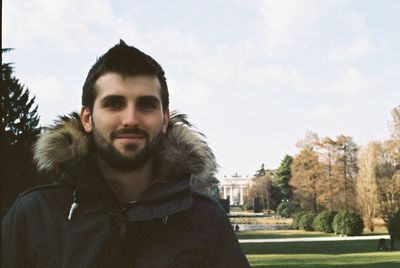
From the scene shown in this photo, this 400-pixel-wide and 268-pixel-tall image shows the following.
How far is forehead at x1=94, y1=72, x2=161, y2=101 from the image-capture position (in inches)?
89.9

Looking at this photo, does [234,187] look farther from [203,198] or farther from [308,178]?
[203,198]

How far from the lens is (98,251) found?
2.17 meters

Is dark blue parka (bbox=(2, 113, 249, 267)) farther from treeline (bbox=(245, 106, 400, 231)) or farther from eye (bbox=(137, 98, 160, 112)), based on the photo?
treeline (bbox=(245, 106, 400, 231))

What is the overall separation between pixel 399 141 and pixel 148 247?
48463 millimetres

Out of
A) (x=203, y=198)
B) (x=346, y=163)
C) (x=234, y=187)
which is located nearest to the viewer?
(x=203, y=198)

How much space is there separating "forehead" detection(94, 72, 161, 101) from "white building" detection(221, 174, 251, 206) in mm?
158356

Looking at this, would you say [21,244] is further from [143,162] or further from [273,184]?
[273,184]

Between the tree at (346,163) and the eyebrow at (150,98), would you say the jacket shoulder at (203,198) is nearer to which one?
the eyebrow at (150,98)

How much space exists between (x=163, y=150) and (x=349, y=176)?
198 ft

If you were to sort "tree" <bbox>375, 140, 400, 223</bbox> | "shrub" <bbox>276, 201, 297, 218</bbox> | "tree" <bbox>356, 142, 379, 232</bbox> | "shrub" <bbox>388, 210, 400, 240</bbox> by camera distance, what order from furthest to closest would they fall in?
"shrub" <bbox>276, 201, 297, 218</bbox> < "tree" <bbox>375, 140, 400, 223</bbox> < "tree" <bbox>356, 142, 379, 232</bbox> < "shrub" <bbox>388, 210, 400, 240</bbox>

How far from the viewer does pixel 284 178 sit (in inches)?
3804

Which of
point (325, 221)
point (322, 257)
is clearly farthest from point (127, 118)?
point (325, 221)

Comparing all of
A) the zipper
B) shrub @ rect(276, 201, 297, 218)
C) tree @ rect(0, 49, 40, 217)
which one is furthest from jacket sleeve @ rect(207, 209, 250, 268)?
shrub @ rect(276, 201, 297, 218)

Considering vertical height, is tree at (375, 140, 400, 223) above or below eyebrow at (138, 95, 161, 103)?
above
